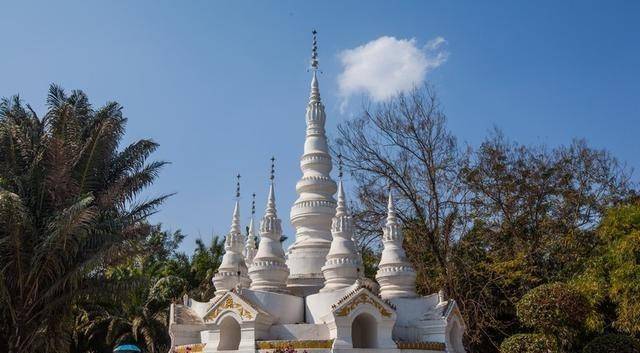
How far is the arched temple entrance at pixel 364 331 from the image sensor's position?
18766mm

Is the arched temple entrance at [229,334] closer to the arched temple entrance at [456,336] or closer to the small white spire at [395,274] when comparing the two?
the small white spire at [395,274]

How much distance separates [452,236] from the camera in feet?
93.0

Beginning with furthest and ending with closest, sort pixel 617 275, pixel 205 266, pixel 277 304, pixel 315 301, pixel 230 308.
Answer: pixel 205 266 < pixel 617 275 < pixel 315 301 < pixel 277 304 < pixel 230 308

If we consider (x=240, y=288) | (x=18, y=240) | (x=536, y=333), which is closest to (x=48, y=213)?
(x=18, y=240)

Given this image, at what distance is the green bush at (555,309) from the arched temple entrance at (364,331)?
6.67 meters

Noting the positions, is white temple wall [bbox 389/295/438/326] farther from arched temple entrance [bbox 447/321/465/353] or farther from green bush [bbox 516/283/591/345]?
green bush [bbox 516/283/591/345]

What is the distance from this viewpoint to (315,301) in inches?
797

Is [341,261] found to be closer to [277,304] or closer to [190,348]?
[277,304]

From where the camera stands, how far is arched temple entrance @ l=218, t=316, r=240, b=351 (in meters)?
19.4

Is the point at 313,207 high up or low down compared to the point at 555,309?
up

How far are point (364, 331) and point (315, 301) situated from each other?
5.91 ft

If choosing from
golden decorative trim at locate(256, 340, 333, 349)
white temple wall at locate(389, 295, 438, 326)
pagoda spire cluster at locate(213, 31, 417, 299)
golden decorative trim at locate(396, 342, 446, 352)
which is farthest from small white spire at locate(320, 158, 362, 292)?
golden decorative trim at locate(396, 342, 446, 352)

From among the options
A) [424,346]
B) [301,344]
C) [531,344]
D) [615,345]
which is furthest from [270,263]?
[615,345]

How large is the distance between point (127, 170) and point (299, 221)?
260 inches
